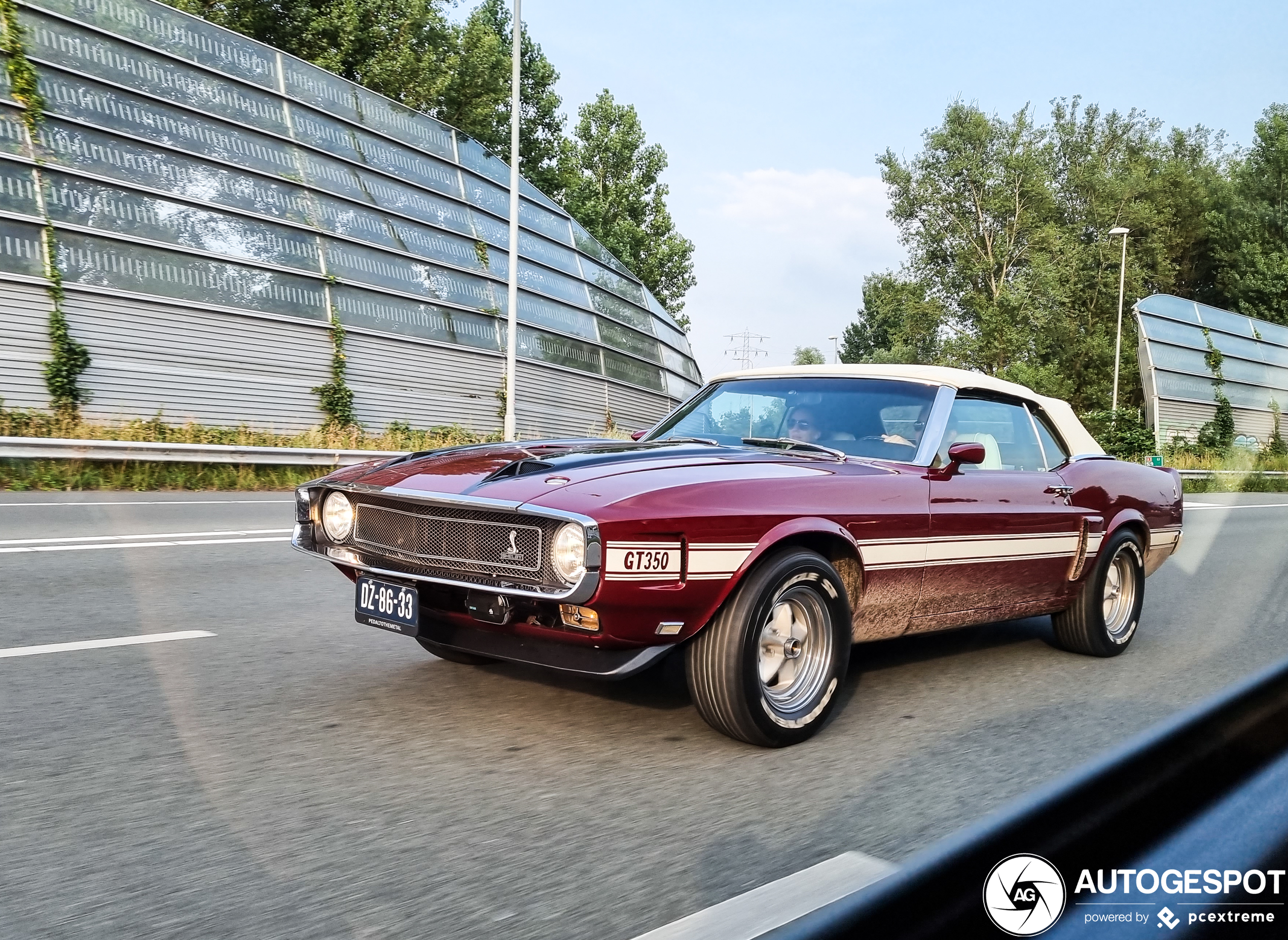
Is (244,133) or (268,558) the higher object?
(244,133)

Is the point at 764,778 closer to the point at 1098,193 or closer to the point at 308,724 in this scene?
the point at 308,724

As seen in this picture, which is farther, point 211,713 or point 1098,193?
point 1098,193

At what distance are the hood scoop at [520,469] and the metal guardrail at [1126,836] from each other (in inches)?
79.8

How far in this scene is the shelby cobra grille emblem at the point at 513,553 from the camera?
11.5 feet

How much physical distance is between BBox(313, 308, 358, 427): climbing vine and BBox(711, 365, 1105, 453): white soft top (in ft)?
53.4

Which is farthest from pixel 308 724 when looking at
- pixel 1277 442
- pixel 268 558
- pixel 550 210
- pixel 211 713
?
pixel 1277 442

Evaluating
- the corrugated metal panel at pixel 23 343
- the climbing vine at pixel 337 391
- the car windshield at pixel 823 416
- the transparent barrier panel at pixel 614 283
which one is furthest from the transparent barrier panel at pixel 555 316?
the car windshield at pixel 823 416

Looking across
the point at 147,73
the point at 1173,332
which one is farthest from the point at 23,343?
the point at 1173,332

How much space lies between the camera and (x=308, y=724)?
3699 mm

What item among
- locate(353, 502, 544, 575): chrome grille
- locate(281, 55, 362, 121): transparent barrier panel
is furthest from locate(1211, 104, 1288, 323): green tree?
locate(353, 502, 544, 575): chrome grille

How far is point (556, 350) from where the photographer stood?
27703 mm

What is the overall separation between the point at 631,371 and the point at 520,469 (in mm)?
27543

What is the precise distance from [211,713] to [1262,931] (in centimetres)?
325

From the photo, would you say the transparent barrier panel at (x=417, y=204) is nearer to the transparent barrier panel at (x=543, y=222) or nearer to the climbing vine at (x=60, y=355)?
the transparent barrier panel at (x=543, y=222)
